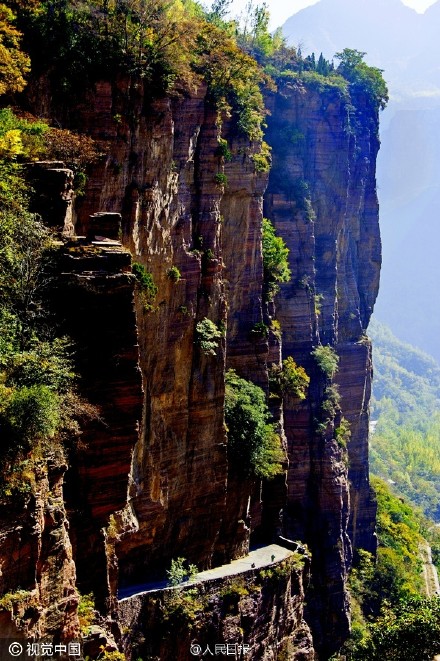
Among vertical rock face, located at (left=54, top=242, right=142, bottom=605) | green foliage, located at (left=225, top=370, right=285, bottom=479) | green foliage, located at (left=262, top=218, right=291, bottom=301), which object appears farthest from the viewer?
green foliage, located at (left=262, top=218, right=291, bottom=301)

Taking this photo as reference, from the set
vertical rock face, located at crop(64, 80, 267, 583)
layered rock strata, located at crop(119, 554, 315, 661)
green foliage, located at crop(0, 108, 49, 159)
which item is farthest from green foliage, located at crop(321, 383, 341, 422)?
green foliage, located at crop(0, 108, 49, 159)

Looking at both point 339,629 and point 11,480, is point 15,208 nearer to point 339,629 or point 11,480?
point 11,480

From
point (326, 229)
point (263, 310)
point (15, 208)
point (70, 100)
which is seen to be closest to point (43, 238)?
point (15, 208)

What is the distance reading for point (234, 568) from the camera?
1163 inches

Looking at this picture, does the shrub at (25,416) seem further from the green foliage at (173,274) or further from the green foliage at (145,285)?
the green foliage at (173,274)

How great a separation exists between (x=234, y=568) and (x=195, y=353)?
1036 centimetres

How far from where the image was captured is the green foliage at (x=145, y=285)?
76.6 feet

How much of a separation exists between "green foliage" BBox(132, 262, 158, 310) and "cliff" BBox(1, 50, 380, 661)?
2.7 inches

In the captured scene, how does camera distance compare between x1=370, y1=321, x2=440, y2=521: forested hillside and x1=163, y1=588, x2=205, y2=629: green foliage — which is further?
x1=370, y1=321, x2=440, y2=521: forested hillside

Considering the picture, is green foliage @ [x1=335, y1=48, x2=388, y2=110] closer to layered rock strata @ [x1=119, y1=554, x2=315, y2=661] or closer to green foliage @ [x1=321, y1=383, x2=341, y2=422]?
green foliage @ [x1=321, y1=383, x2=341, y2=422]

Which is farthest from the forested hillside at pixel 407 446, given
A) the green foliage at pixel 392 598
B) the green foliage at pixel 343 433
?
the green foliage at pixel 343 433

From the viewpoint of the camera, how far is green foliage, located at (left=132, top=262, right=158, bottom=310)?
23.4 meters

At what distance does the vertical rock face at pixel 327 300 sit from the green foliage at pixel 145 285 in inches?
760

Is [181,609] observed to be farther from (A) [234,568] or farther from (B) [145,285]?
(B) [145,285]
